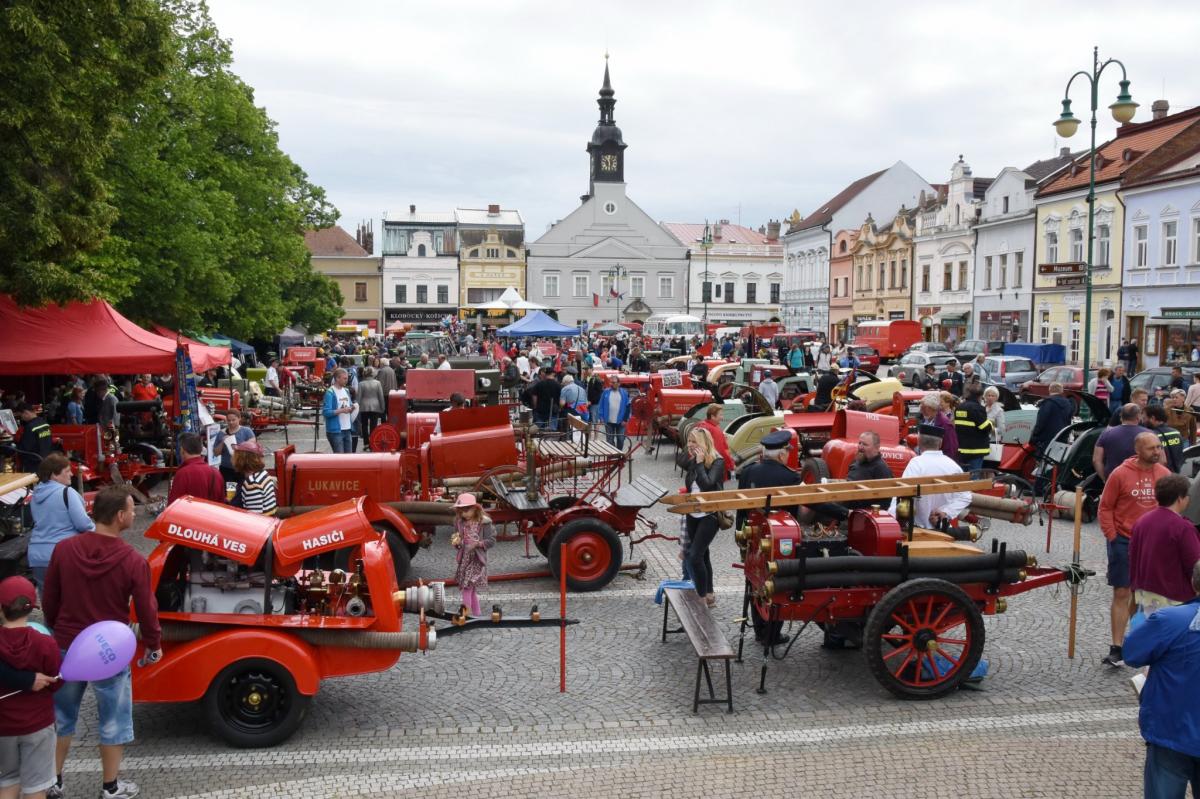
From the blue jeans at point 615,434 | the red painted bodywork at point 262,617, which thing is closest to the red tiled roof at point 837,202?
the blue jeans at point 615,434

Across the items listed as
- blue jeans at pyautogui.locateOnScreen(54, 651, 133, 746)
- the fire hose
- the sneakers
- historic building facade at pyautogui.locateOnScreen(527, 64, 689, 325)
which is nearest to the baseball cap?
blue jeans at pyautogui.locateOnScreen(54, 651, 133, 746)

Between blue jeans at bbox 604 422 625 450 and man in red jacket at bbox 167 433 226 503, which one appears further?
blue jeans at bbox 604 422 625 450

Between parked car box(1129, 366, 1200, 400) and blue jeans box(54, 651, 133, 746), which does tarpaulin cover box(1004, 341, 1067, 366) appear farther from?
blue jeans box(54, 651, 133, 746)

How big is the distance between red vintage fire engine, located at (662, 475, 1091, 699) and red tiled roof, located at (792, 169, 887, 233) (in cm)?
6447

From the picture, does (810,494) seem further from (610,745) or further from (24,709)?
(24,709)

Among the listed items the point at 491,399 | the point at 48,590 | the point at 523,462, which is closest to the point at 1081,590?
the point at 523,462

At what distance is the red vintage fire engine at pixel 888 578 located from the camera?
6.79 meters

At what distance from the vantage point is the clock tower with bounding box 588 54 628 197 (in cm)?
8588

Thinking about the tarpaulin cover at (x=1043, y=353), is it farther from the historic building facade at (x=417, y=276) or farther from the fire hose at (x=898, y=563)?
the historic building facade at (x=417, y=276)

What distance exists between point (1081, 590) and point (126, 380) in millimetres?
20422

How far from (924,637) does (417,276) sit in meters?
81.8

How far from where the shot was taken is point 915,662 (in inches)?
275

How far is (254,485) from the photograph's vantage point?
29.4ft

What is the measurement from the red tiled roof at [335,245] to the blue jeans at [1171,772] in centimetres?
8465
